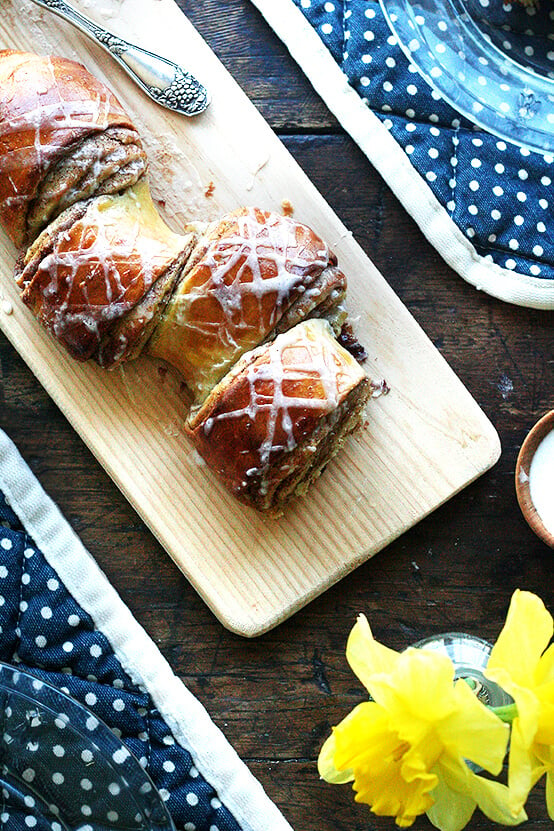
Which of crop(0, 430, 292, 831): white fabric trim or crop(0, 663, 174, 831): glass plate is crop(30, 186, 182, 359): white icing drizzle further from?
crop(0, 663, 174, 831): glass plate

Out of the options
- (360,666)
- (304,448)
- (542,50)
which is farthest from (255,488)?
(542,50)

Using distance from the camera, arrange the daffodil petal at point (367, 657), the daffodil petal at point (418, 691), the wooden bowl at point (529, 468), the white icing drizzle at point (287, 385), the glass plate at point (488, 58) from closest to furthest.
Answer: the daffodil petal at point (418, 691)
the daffodil petal at point (367, 657)
the white icing drizzle at point (287, 385)
the wooden bowl at point (529, 468)
the glass plate at point (488, 58)

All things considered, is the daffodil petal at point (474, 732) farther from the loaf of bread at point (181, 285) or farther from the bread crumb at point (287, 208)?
the bread crumb at point (287, 208)

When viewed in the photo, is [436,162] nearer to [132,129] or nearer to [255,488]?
[132,129]

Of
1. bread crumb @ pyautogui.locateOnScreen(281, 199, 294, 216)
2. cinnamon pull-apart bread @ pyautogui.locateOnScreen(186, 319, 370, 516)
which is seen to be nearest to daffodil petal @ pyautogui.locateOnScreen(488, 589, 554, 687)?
cinnamon pull-apart bread @ pyautogui.locateOnScreen(186, 319, 370, 516)

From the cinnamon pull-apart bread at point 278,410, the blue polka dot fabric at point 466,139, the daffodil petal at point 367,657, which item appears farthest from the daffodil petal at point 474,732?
the blue polka dot fabric at point 466,139

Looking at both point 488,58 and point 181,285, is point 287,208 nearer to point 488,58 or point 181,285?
point 181,285
